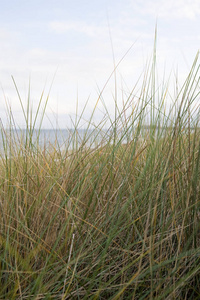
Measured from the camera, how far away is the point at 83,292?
39.1 inches

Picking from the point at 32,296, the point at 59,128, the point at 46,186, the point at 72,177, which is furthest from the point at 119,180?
the point at 59,128

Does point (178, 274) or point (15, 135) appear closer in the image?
point (178, 274)

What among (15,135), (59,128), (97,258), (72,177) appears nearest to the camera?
(97,258)

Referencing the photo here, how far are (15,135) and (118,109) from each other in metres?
0.67

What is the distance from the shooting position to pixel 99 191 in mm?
1386

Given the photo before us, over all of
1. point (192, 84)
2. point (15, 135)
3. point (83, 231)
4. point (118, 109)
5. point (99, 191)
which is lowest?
point (83, 231)

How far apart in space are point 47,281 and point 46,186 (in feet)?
1.37

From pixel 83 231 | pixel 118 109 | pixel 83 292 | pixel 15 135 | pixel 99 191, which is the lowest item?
pixel 83 292

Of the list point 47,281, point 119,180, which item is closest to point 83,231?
point 47,281

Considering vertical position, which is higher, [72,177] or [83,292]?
[72,177]

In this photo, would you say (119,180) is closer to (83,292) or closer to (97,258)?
Result: (97,258)

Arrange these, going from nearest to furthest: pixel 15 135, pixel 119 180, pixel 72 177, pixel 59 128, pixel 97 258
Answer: pixel 97 258
pixel 72 177
pixel 119 180
pixel 15 135
pixel 59 128

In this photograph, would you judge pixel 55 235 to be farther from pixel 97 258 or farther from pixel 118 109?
pixel 118 109

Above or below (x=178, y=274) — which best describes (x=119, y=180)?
above
